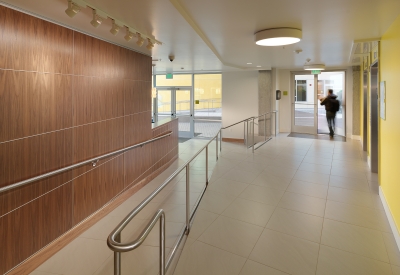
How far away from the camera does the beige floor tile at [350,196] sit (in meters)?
4.16

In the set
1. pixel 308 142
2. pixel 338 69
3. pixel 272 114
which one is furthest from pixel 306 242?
pixel 338 69

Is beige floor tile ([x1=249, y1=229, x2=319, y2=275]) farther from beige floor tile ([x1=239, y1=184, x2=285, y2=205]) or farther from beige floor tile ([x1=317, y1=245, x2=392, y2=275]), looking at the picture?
beige floor tile ([x1=239, y1=184, x2=285, y2=205])

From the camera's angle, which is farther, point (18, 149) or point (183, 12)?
point (183, 12)

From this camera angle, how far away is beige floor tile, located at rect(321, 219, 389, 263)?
284cm

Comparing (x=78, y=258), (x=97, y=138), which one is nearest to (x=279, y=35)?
(x=97, y=138)

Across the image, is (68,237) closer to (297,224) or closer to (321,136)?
(297,224)

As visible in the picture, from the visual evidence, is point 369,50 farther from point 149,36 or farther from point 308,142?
point 149,36

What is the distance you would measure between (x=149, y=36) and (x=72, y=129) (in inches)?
77.0

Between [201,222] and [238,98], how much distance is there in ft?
27.4

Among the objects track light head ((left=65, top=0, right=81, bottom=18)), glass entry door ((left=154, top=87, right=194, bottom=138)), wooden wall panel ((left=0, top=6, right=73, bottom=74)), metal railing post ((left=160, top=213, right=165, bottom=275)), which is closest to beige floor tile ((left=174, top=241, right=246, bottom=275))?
metal railing post ((left=160, top=213, right=165, bottom=275))

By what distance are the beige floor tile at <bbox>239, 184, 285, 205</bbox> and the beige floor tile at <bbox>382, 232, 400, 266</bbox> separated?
144 centimetres

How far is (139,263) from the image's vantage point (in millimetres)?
2803

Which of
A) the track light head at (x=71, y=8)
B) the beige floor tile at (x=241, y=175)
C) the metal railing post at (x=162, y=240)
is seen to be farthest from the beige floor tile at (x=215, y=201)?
the track light head at (x=71, y=8)

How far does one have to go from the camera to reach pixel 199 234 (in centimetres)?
327
